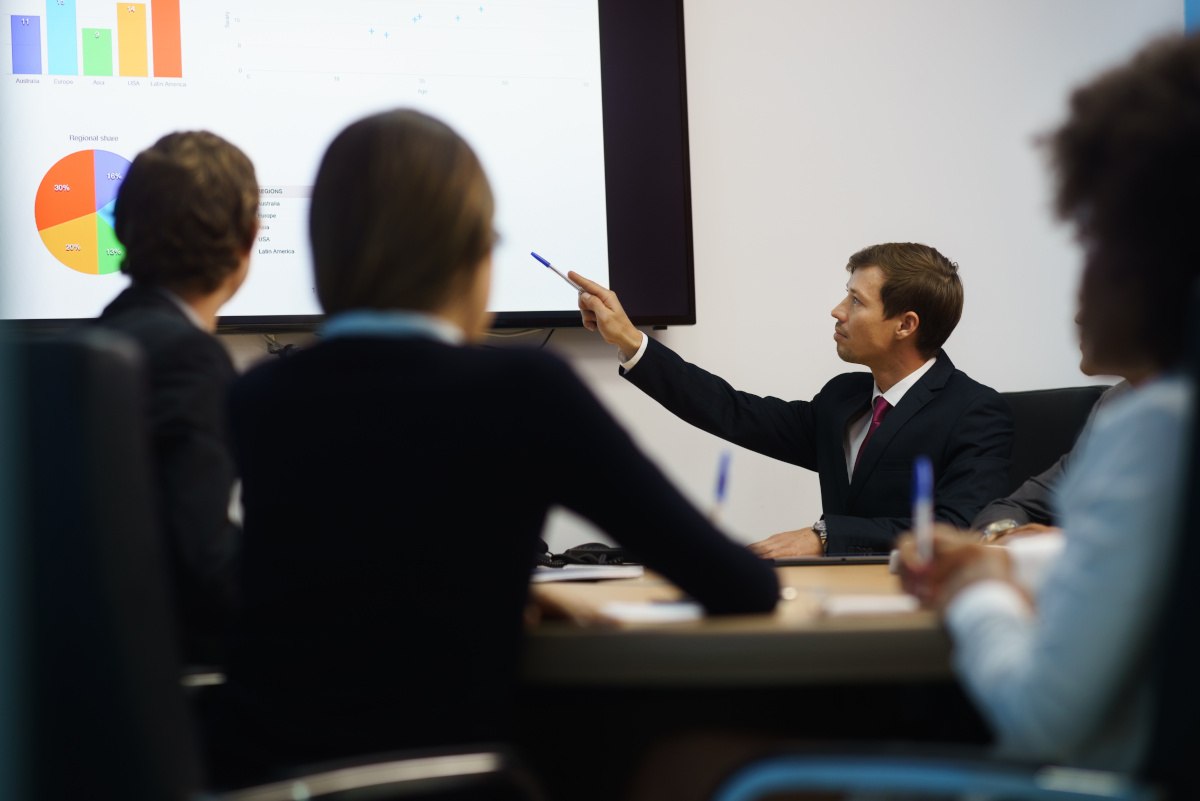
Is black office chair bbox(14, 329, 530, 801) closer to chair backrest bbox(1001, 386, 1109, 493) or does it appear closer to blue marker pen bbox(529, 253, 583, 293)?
blue marker pen bbox(529, 253, 583, 293)

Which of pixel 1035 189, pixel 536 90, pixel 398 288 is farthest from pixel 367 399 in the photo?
pixel 1035 189

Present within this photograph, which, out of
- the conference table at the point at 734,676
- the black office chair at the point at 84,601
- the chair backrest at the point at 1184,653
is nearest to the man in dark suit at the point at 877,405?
the conference table at the point at 734,676

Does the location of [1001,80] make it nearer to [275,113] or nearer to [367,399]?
[275,113]

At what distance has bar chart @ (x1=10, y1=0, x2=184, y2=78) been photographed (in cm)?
268

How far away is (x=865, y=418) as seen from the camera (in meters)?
2.82

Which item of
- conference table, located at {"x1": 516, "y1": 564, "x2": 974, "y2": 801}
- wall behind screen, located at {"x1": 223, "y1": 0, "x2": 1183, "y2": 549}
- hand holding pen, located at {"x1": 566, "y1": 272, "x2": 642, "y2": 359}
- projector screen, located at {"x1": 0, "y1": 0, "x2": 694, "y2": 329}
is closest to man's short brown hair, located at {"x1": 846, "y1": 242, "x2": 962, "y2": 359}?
wall behind screen, located at {"x1": 223, "y1": 0, "x2": 1183, "y2": 549}

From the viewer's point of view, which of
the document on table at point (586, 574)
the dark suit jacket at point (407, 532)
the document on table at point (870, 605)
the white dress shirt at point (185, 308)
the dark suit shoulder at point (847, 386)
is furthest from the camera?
the dark suit shoulder at point (847, 386)

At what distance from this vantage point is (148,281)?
4.75 ft

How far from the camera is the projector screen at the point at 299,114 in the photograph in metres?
2.70

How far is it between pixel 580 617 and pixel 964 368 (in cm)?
255

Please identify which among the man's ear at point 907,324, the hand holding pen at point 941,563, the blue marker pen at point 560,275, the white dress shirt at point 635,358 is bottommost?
the hand holding pen at point 941,563

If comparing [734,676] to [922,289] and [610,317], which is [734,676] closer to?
[610,317]

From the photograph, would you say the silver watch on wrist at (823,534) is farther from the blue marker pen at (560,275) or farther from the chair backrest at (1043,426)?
the blue marker pen at (560,275)

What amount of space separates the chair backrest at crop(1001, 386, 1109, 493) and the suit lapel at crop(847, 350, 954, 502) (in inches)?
8.1
